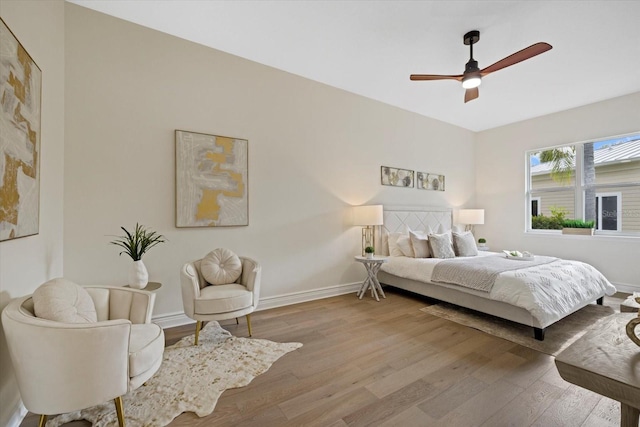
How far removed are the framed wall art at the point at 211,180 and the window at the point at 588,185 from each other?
5.58m

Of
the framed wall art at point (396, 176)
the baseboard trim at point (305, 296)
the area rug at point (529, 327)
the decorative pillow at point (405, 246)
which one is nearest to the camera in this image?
the area rug at point (529, 327)

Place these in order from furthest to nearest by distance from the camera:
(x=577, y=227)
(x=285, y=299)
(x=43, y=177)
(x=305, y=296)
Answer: (x=577, y=227) < (x=305, y=296) < (x=285, y=299) < (x=43, y=177)

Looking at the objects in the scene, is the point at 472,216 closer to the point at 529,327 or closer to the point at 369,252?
the point at 369,252

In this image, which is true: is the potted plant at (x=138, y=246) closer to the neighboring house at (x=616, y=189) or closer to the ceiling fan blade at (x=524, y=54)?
the ceiling fan blade at (x=524, y=54)

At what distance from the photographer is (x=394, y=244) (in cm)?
446

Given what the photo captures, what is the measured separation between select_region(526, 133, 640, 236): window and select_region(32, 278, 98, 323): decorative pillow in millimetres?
6795

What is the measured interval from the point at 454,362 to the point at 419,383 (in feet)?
1.57

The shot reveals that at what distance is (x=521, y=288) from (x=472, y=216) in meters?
3.29

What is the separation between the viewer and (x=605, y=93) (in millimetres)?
4246

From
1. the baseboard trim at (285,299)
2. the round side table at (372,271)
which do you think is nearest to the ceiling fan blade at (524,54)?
the round side table at (372,271)

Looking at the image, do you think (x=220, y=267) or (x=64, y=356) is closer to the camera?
(x=64, y=356)

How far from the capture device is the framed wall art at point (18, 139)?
146cm

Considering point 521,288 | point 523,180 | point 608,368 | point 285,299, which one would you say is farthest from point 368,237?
point 523,180

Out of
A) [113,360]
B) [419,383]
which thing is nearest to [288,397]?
[419,383]
